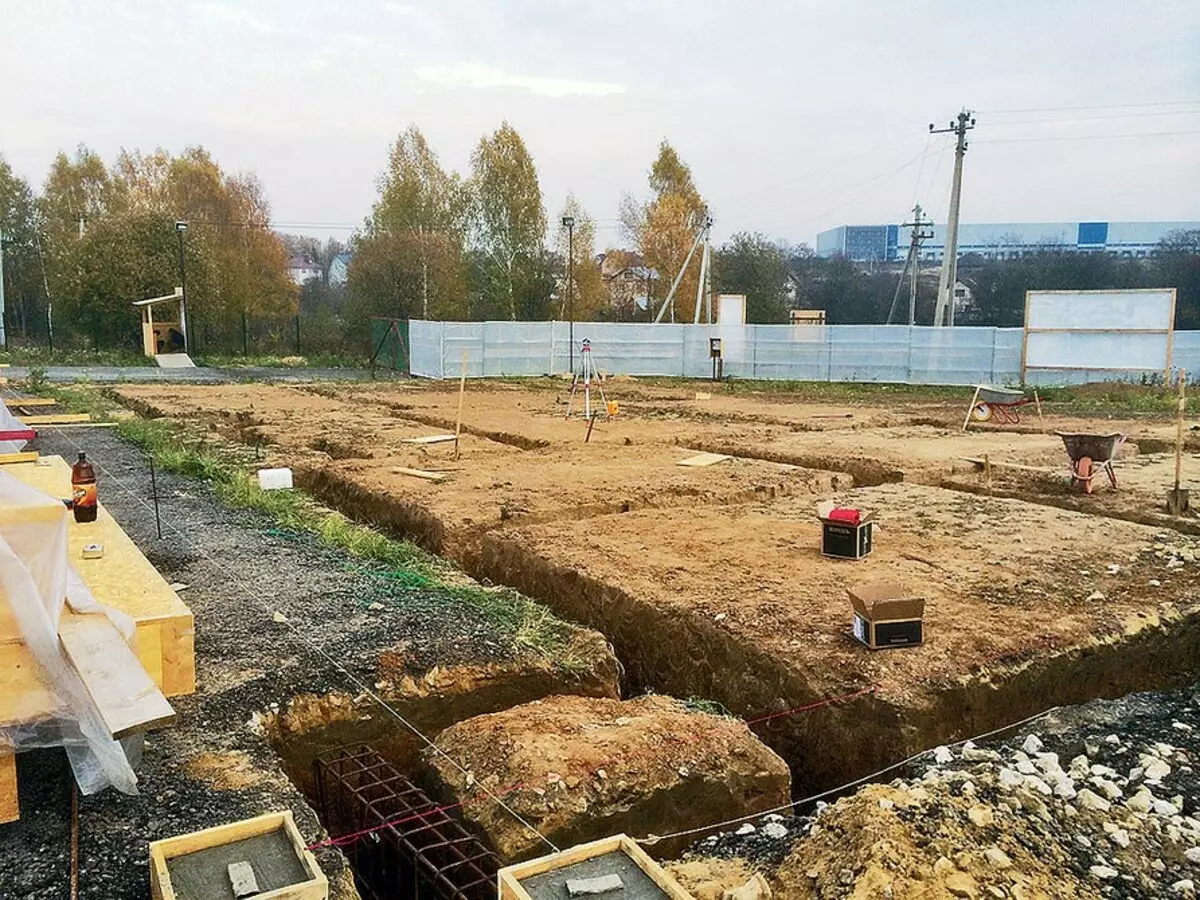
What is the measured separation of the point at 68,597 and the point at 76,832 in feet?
2.81

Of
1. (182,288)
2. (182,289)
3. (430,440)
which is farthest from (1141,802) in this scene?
(182,288)

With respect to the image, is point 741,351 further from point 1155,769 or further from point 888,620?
point 1155,769

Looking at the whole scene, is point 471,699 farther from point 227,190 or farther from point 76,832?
point 227,190

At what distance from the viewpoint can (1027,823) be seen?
3287 mm

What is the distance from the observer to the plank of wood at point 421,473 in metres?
9.26

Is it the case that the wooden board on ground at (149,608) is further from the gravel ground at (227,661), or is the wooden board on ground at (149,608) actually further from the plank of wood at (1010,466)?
the plank of wood at (1010,466)

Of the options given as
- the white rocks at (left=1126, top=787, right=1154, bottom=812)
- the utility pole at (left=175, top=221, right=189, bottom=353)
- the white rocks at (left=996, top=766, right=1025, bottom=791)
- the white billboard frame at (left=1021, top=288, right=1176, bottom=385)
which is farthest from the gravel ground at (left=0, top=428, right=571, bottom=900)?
the utility pole at (left=175, top=221, right=189, bottom=353)

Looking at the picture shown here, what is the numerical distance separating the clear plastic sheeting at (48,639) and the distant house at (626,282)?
131 feet

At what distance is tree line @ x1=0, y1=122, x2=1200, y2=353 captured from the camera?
33.0m

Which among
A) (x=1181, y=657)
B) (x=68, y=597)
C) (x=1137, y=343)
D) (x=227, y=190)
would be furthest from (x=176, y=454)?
(x=227, y=190)

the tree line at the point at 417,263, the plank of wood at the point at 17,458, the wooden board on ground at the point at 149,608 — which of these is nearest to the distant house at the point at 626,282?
the tree line at the point at 417,263

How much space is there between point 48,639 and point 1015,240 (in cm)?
5898

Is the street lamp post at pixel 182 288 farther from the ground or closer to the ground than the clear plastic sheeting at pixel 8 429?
farther from the ground

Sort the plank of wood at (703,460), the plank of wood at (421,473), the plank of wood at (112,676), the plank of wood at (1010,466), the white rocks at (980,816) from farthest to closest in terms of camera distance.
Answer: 1. the plank of wood at (703,460)
2. the plank of wood at (1010,466)
3. the plank of wood at (421,473)
4. the white rocks at (980,816)
5. the plank of wood at (112,676)
